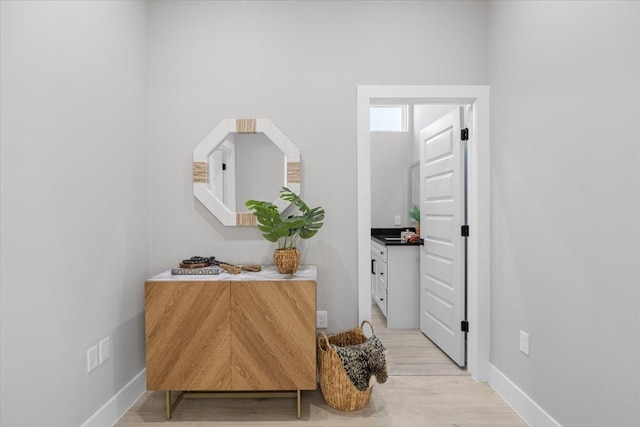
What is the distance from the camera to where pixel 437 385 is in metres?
2.57

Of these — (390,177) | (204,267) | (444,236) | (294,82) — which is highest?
(294,82)

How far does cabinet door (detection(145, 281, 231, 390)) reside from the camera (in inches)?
82.5

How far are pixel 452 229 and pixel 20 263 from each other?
254cm

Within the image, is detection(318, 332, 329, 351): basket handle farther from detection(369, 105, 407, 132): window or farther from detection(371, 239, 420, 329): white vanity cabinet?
detection(369, 105, 407, 132): window

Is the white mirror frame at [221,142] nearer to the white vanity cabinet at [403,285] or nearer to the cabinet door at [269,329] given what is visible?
the cabinet door at [269,329]

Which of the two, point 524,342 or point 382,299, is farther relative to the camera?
point 382,299

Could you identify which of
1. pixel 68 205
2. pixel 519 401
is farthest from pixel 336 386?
pixel 68 205

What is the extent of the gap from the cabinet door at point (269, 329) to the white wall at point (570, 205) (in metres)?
1.21

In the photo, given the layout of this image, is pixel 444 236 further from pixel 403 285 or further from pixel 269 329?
pixel 269 329

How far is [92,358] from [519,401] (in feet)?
7.66

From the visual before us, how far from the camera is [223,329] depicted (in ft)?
6.89

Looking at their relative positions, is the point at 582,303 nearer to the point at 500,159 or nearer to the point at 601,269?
the point at 601,269

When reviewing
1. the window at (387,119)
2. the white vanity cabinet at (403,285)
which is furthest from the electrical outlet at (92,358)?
the window at (387,119)

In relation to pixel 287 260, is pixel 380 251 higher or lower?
lower
